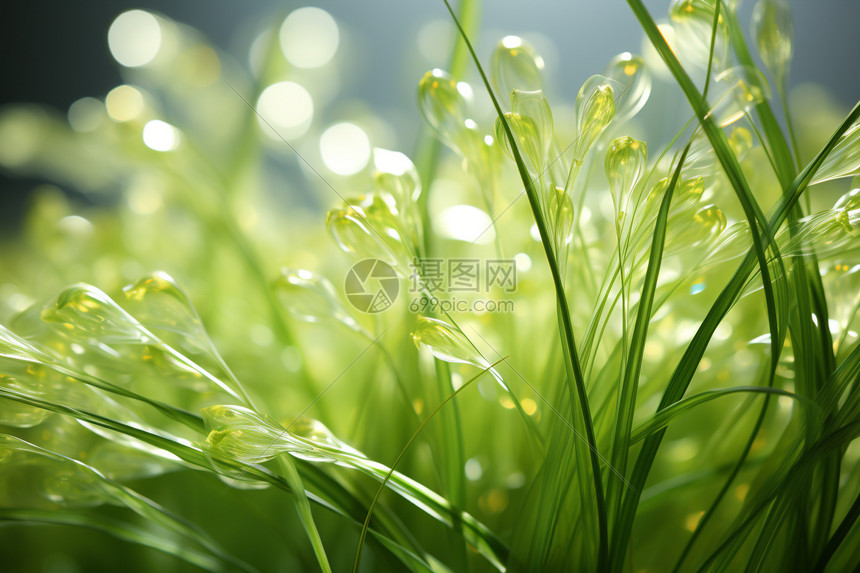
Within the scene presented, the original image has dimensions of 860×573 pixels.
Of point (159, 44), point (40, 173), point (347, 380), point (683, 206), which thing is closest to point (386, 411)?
point (347, 380)

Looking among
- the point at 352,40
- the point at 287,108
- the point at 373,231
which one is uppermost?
the point at 352,40

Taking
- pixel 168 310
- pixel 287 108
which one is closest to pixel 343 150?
pixel 287 108

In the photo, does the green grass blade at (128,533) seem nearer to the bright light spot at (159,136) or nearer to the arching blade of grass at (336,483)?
the arching blade of grass at (336,483)

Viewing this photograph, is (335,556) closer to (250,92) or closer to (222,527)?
(222,527)

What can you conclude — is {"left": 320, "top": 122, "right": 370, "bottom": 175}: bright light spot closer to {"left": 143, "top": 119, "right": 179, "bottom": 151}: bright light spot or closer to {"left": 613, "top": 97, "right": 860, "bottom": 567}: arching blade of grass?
{"left": 143, "top": 119, "right": 179, "bottom": 151}: bright light spot

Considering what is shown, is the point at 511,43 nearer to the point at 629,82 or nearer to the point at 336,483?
the point at 629,82

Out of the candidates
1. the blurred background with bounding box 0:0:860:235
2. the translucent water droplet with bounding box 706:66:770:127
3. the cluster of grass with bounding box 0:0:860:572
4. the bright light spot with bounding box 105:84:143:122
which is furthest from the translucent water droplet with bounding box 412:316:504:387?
the blurred background with bounding box 0:0:860:235

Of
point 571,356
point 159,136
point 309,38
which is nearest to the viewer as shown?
point 571,356

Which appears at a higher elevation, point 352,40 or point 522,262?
point 352,40
